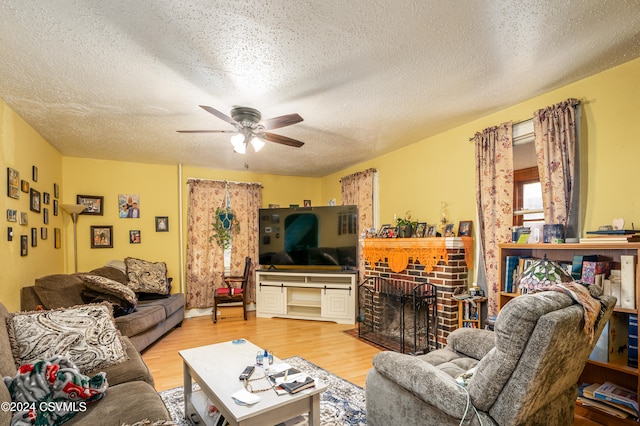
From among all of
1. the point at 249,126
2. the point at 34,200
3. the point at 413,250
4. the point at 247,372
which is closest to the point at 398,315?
the point at 413,250

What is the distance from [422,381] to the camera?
1626mm

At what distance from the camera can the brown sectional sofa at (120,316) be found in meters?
3.16

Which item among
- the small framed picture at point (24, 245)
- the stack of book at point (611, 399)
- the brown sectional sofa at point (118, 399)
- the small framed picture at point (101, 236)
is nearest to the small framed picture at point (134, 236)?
the small framed picture at point (101, 236)

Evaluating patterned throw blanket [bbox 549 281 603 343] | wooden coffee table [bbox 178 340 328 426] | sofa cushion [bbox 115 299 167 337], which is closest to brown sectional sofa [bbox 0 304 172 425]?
wooden coffee table [bbox 178 340 328 426]

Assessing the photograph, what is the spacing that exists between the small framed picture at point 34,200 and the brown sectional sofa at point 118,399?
1.88 metres

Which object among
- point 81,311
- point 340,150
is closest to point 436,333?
point 340,150

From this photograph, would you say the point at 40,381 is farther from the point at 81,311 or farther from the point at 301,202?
the point at 301,202

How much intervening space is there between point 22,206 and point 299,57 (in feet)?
10.1

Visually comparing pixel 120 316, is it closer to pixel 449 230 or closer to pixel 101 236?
pixel 101 236

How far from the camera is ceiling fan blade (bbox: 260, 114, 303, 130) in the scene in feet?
8.60

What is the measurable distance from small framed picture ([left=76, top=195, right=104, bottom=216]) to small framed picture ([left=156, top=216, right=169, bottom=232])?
77 centimetres

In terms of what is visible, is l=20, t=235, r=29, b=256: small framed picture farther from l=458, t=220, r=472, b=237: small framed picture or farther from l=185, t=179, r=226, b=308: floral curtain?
l=458, t=220, r=472, b=237: small framed picture

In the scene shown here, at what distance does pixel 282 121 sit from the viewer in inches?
106

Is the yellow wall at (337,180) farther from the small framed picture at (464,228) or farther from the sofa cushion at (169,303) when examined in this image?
the sofa cushion at (169,303)
